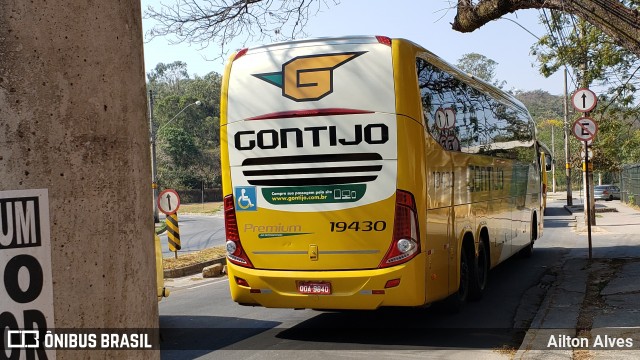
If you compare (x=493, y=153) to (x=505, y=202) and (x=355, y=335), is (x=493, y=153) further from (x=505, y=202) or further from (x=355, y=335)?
(x=355, y=335)

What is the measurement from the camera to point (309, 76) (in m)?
7.51

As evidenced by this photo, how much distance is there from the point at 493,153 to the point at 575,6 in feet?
11.7

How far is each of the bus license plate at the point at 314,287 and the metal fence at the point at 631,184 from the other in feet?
112

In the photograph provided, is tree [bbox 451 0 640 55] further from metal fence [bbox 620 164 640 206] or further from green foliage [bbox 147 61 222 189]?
green foliage [bbox 147 61 222 189]

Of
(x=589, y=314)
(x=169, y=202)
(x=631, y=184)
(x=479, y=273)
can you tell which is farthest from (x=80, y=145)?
(x=631, y=184)

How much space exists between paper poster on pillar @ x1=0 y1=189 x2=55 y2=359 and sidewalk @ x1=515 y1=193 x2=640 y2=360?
5.39m

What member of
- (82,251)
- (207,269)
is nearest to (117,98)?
(82,251)

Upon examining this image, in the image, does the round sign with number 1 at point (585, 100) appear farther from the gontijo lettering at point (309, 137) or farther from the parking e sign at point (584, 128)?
the gontijo lettering at point (309, 137)

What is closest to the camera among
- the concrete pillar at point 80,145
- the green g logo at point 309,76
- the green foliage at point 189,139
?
the concrete pillar at point 80,145

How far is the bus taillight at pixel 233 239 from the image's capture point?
25.1 ft

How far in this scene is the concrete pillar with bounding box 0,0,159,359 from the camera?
179 centimetres

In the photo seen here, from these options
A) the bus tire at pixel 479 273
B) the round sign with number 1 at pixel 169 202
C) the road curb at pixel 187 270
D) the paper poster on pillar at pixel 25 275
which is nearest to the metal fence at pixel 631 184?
the road curb at pixel 187 270

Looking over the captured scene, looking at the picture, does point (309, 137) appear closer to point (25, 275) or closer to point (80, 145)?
point (80, 145)

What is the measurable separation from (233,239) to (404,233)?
2.08 meters
